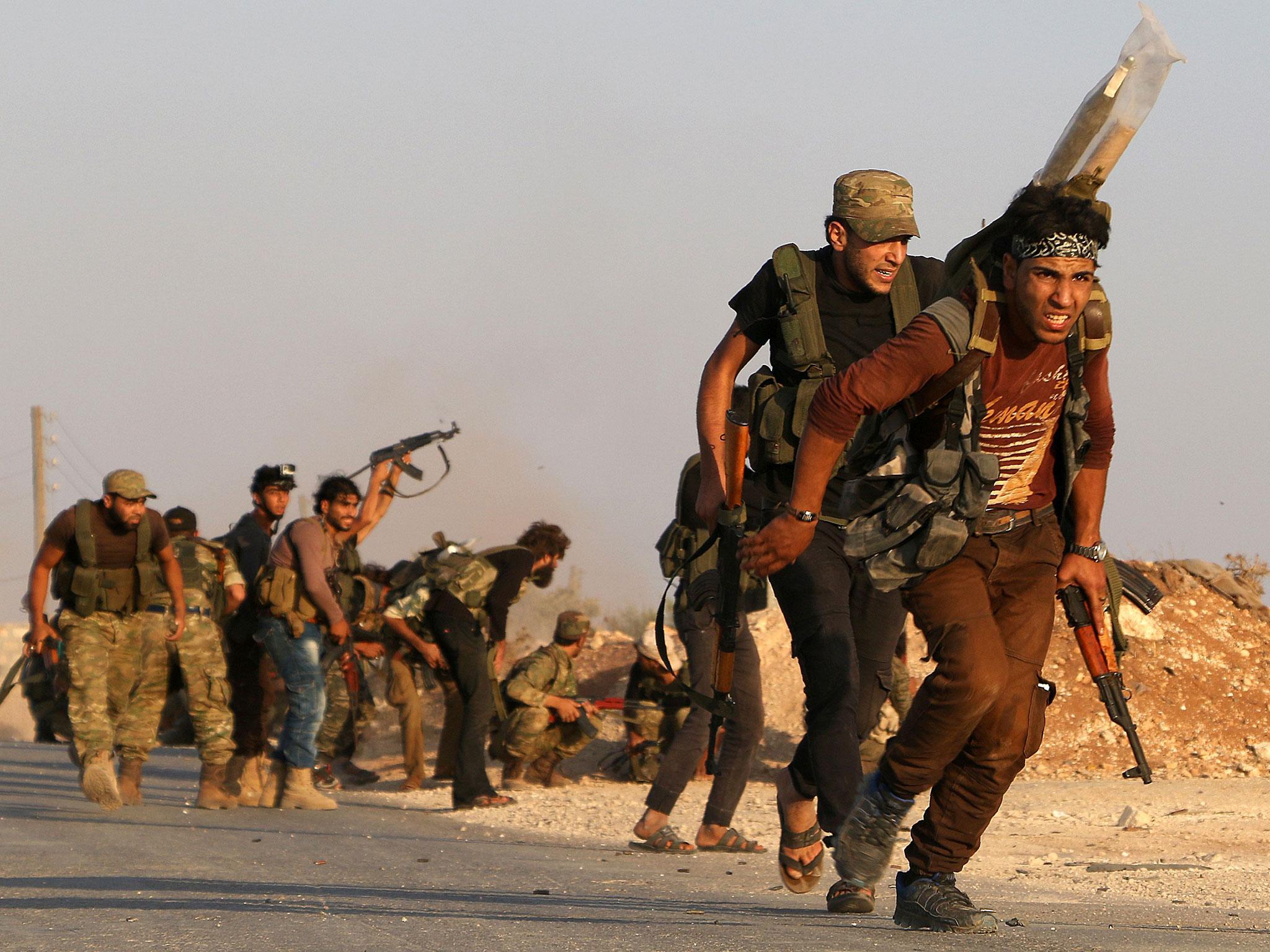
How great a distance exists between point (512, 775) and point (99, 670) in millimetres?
3383

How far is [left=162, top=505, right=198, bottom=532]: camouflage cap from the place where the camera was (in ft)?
39.5

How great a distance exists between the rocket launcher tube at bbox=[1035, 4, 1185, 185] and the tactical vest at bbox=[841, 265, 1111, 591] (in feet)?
1.81

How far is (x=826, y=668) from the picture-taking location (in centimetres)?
529

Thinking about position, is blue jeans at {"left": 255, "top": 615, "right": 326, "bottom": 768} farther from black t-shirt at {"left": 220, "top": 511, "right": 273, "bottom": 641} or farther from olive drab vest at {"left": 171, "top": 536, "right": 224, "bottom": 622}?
black t-shirt at {"left": 220, "top": 511, "right": 273, "bottom": 641}

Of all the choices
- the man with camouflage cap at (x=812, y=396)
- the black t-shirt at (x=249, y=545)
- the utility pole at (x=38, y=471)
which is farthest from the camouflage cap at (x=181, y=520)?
the utility pole at (x=38, y=471)

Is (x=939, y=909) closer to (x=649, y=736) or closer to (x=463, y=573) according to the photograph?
(x=463, y=573)

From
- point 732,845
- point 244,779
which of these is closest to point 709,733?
point 732,845

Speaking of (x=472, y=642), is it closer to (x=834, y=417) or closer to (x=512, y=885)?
(x=512, y=885)

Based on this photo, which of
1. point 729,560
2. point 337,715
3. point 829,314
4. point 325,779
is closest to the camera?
point 829,314

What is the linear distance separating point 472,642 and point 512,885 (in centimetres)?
425

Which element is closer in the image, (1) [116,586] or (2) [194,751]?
(1) [116,586]

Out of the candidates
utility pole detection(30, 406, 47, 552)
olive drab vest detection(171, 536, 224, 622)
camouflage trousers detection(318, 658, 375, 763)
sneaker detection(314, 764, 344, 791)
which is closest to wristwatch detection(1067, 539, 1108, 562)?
olive drab vest detection(171, 536, 224, 622)

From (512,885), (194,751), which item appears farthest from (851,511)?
(194,751)

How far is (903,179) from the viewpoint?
5418mm
